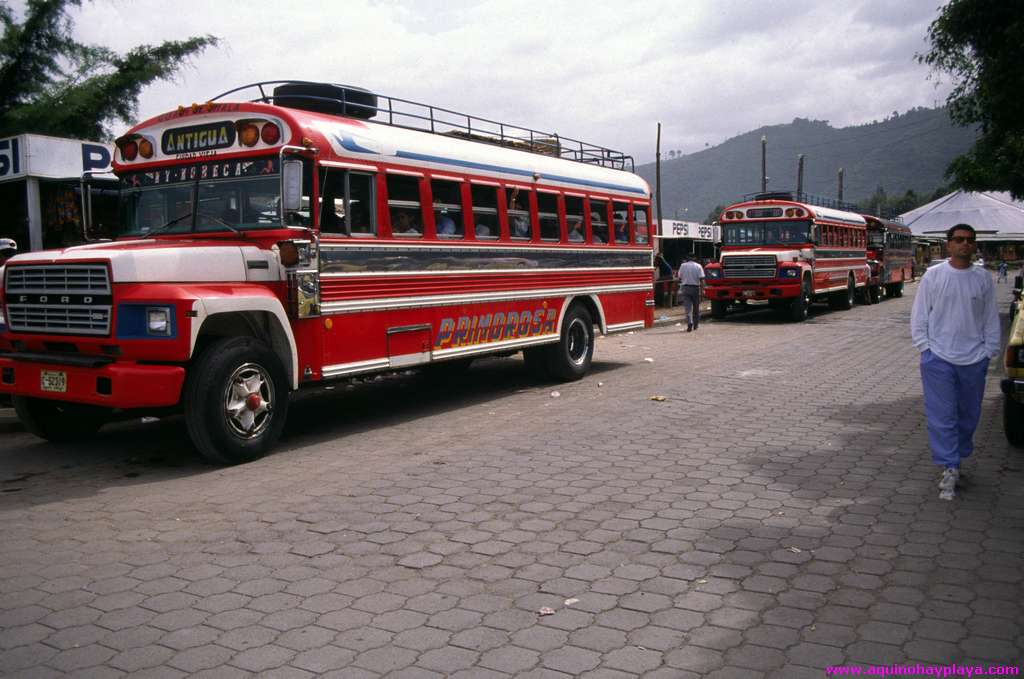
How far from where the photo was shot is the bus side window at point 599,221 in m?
12.2

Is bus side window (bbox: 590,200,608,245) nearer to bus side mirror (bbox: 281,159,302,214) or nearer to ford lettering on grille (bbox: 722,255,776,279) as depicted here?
bus side mirror (bbox: 281,159,302,214)

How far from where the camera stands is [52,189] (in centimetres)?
1372

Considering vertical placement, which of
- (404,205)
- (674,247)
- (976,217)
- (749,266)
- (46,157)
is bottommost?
(749,266)

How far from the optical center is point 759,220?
22641 millimetres

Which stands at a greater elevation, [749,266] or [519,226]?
[519,226]

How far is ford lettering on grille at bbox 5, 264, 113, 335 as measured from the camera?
6496 millimetres

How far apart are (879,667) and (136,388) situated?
5.26 m

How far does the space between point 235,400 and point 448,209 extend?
3543 mm

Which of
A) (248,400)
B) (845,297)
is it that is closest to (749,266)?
(845,297)

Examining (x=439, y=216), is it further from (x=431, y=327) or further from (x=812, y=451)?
(x=812, y=451)

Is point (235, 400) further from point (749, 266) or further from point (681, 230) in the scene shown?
point (681, 230)

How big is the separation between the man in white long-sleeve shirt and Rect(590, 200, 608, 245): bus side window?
673 centimetres

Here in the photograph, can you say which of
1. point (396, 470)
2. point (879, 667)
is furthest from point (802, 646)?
point (396, 470)

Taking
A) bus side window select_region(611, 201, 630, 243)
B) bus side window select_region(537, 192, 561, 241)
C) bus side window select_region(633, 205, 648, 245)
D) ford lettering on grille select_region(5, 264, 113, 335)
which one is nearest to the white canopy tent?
bus side window select_region(633, 205, 648, 245)
